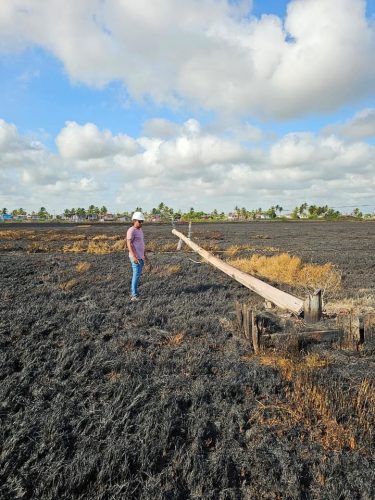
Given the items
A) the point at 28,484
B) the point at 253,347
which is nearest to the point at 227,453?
the point at 28,484

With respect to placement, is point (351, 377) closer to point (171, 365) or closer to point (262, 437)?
point (262, 437)

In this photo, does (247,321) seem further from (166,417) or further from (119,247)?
(119,247)

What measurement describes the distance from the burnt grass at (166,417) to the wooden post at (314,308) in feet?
1.68

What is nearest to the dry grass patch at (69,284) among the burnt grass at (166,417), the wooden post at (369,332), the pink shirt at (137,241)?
the pink shirt at (137,241)

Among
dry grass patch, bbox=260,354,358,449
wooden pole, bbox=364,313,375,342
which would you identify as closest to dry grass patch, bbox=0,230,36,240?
wooden pole, bbox=364,313,375,342

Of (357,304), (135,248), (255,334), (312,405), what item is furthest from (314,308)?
(135,248)

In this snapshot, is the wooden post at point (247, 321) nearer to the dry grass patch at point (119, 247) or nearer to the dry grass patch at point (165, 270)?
the dry grass patch at point (165, 270)

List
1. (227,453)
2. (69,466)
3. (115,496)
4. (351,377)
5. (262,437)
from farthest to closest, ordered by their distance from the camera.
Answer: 1. (351,377)
2. (262,437)
3. (227,453)
4. (69,466)
5. (115,496)

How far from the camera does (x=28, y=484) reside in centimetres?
269

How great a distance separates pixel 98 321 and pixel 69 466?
4.08 m

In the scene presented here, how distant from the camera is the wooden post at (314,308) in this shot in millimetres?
5484

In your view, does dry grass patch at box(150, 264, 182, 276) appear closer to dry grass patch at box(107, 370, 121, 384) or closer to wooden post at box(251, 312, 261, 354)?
wooden post at box(251, 312, 261, 354)

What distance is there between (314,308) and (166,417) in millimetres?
3107

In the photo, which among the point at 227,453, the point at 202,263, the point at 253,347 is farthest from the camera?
the point at 202,263
